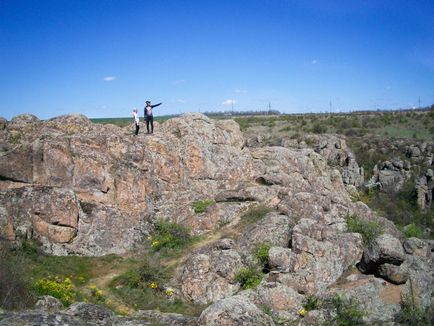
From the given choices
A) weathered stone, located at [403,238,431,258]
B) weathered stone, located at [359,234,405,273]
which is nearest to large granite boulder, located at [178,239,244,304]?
weathered stone, located at [359,234,405,273]

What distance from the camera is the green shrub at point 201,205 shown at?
1959cm

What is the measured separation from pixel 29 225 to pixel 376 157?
4462cm

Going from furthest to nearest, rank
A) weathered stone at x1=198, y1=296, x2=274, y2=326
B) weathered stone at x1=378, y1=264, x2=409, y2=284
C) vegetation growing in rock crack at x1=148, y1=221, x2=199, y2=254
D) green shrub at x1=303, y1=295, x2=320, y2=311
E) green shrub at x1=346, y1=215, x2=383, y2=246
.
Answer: green shrub at x1=346, y1=215, x2=383, y2=246 → vegetation growing in rock crack at x1=148, y1=221, x2=199, y2=254 → weathered stone at x1=378, y1=264, x2=409, y2=284 → green shrub at x1=303, y1=295, x2=320, y2=311 → weathered stone at x1=198, y1=296, x2=274, y2=326

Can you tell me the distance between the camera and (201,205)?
65.1ft

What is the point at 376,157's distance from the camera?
Result: 51312mm

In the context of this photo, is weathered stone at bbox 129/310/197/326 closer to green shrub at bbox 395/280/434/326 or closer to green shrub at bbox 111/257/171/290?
green shrub at bbox 111/257/171/290

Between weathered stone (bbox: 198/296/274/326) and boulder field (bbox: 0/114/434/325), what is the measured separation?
54 millimetres

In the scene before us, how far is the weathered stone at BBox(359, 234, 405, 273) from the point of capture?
51.3ft

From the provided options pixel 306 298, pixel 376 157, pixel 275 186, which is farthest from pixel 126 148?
pixel 376 157

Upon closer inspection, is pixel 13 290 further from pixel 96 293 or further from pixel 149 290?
pixel 149 290

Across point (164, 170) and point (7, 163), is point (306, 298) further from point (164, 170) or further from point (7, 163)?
point (7, 163)

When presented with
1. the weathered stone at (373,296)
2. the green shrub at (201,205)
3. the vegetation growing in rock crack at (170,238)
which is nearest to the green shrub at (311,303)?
the weathered stone at (373,296)

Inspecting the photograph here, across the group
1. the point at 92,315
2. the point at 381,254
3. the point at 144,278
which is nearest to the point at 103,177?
the point at 144,278

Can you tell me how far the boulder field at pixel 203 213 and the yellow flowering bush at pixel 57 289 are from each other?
3063 millimetres
